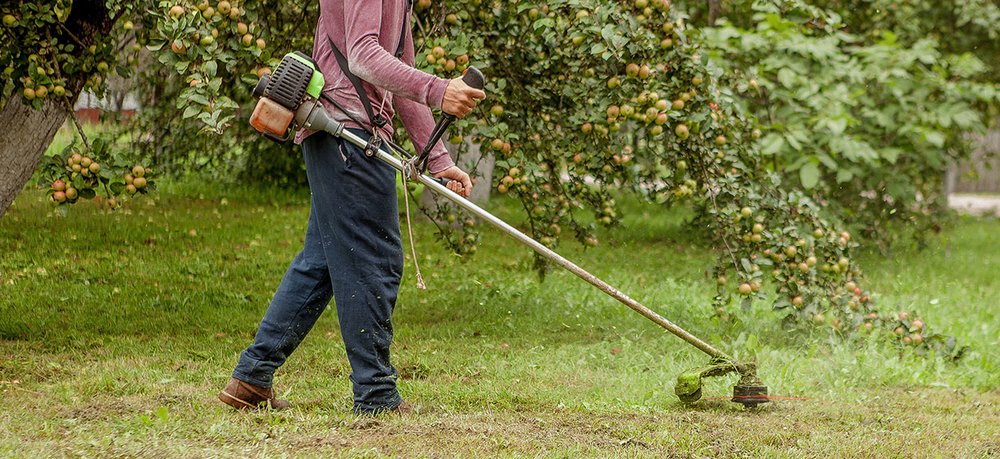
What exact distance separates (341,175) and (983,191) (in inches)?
993

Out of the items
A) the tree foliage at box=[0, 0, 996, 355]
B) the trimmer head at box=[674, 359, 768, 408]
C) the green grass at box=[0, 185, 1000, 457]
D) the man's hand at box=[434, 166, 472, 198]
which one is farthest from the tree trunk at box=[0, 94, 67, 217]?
the trimmer head at box=[674, 359, 768, 408]

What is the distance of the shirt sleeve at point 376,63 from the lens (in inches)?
134

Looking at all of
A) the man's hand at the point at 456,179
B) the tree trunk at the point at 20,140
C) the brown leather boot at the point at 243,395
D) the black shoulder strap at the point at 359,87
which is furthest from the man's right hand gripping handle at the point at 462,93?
the tree trunk at the point at 20,140

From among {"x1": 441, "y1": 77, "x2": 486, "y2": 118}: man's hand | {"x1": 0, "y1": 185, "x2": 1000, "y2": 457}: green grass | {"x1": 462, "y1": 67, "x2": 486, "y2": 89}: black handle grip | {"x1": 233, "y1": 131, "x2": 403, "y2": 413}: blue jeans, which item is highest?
{"x1": 462, "y1": 67, "x2": 486, "y2": 89}: black handle grip

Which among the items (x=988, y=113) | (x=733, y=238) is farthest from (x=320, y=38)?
(x=988, y=113)

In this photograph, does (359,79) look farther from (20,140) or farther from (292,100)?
(20,140)

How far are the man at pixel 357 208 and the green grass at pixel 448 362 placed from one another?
0.73ft

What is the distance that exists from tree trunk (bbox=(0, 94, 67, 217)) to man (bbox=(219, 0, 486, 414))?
69.1 inches

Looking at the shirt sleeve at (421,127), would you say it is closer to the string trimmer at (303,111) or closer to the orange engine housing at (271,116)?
the string trimmer at (303,111)

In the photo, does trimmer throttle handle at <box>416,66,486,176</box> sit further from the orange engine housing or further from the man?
the orange engine housing

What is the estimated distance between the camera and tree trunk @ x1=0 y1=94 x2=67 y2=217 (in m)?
4.89

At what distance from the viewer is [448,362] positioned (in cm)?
525

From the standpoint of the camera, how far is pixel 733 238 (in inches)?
219

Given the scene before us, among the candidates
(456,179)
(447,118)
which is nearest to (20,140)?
(456,179)
